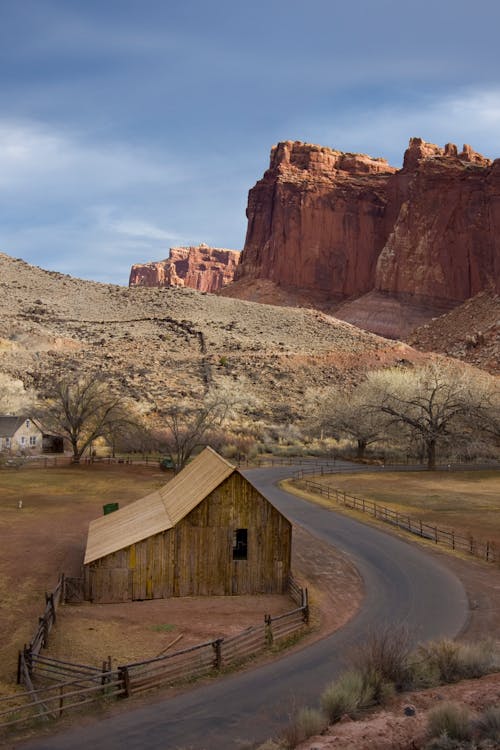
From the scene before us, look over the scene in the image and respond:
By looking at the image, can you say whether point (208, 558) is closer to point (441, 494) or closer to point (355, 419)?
point (441, 494)

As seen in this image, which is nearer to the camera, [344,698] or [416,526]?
[344,698]

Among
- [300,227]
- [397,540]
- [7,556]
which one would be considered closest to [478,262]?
[300,227]

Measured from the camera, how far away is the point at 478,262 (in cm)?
13012

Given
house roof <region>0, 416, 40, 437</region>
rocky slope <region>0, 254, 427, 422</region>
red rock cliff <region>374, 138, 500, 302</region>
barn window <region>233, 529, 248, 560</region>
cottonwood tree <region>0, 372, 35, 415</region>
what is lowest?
barn window <region>233, 529, 248, 560</region>

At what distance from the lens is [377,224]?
149500 mm

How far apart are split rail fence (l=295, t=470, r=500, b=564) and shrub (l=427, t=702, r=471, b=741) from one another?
15.4 metres

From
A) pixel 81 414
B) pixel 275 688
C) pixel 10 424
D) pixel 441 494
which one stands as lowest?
pixel 275 688

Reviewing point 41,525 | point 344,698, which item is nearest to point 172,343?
point 41,525

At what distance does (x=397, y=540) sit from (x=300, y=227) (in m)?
126

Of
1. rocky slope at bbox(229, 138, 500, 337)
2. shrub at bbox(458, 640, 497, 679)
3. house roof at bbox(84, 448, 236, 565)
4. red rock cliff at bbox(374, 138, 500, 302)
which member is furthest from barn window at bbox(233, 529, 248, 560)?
red rock cliff at bbox(374, 138, 500, 302)

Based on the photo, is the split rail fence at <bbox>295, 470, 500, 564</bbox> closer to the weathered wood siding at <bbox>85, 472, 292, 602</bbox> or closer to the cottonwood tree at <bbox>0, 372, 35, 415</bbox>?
the weathered wood siding at <bbox>85, 472, 292, 602</bbox>

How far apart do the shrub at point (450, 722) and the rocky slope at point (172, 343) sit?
188ft

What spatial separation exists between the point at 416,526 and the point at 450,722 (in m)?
21.6

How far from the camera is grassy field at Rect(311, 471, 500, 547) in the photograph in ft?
111
